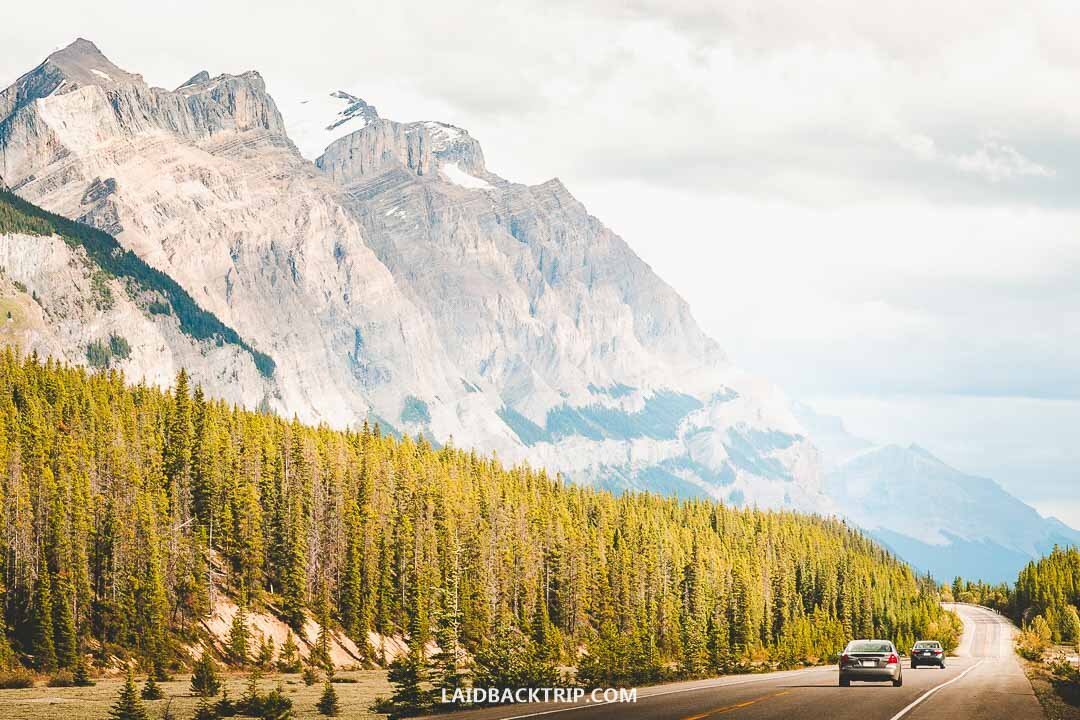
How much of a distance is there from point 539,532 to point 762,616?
4102 centimetres

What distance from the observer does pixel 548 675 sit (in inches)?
1981

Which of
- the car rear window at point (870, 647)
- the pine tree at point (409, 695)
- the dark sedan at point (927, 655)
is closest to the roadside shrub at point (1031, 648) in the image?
the dark sedan at point (927, 655)

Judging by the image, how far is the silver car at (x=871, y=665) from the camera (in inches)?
2301

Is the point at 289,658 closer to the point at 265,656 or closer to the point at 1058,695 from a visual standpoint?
the point at 265,656

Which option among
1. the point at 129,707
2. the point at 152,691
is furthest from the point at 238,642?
the point at 129,707

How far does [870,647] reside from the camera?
60.2 m

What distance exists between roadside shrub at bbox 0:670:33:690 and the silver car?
51.0 m

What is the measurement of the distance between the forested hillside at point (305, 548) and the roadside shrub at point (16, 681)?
319 inches

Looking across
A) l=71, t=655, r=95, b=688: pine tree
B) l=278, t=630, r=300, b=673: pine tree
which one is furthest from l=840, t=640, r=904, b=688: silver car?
l=278, t=630, r=300, b=673: pine tree

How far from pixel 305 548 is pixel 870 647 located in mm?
77501

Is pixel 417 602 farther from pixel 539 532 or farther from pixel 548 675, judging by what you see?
pixel 548 675

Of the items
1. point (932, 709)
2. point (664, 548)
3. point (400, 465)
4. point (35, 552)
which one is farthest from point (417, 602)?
point (932, 709)

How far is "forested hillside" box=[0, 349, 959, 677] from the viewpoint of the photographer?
98250 mm

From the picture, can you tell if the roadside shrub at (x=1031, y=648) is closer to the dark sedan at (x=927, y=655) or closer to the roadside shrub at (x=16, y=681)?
the dark sedan at (x=927, y=655)
